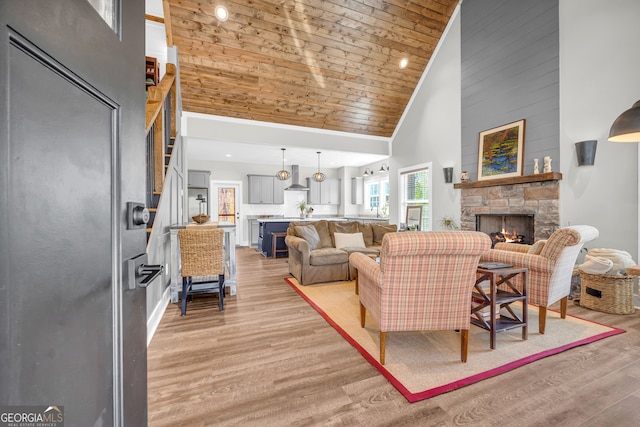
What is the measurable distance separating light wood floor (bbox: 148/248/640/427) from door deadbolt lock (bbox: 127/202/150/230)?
1265 millimetres

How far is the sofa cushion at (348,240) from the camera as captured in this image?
15.2 feet

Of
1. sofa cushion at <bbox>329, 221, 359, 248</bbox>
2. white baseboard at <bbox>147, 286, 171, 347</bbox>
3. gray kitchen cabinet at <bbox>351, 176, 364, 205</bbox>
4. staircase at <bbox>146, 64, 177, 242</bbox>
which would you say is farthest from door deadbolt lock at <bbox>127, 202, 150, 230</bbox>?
gray kitchen cabinet at <bbox>351, 176, 364, 205</bbox>

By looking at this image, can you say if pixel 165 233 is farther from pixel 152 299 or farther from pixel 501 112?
pixel 501 112

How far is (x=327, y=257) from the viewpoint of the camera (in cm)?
412

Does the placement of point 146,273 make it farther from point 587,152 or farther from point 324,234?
point 587,152

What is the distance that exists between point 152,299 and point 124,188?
7.46 ft

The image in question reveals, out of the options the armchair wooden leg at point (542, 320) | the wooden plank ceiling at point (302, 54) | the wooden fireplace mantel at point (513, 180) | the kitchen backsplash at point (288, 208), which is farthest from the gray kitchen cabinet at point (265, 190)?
the armchair wooden leg at point (542, 320)

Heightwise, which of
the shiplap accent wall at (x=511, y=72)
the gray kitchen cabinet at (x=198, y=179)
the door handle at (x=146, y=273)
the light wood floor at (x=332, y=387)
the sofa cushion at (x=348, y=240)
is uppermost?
the shiplap accent wall at (x=511, y=72)

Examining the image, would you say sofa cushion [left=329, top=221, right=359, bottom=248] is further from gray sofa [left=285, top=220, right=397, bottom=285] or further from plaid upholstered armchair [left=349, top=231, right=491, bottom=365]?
plaid upholstered armchair [left=349, top=231, right=491, bottom=365]

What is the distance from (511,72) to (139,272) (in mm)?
5373

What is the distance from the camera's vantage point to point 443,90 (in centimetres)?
532

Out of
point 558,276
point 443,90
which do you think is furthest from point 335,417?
point 443,90

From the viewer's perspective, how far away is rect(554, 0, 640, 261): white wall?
9.98 ft

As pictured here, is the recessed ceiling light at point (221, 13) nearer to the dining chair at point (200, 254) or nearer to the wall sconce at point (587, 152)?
the dining chair at point (200, 254)
